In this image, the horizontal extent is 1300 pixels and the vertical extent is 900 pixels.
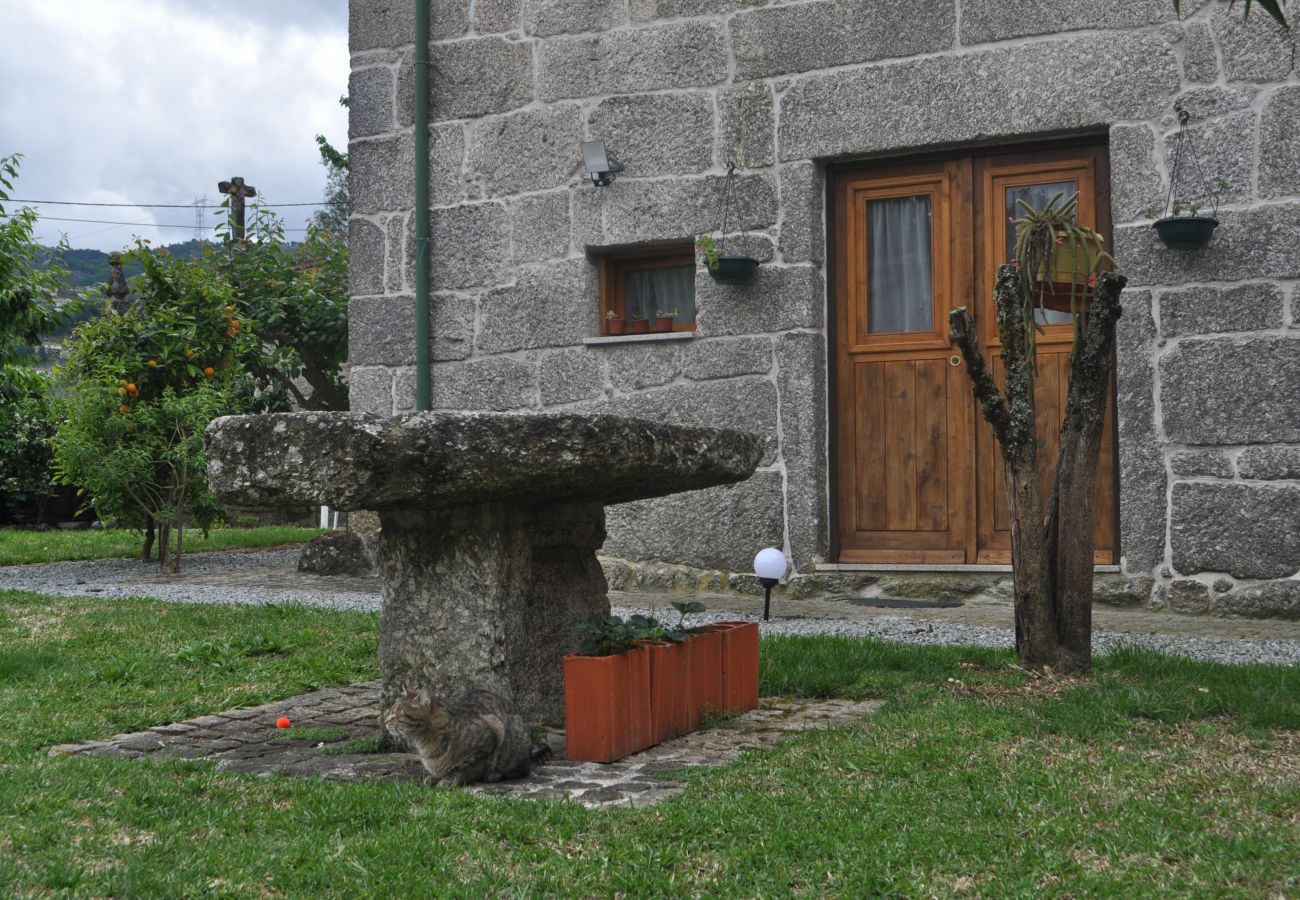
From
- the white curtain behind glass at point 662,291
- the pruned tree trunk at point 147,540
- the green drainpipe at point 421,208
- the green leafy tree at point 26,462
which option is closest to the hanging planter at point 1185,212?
the white curtain behind glass at point 662,291

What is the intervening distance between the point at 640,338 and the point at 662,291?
490mm

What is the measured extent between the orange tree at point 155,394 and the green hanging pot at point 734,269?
12.4ft

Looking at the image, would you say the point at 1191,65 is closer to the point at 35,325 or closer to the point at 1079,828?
the point at 1079,828

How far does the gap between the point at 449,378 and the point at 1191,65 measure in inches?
180

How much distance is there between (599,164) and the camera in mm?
7801

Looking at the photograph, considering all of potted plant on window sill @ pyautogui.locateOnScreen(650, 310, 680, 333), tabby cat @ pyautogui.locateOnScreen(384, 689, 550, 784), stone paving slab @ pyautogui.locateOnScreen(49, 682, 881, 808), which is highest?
potted plant on window sill @ pyautogui.locateOnScreen(650, 310, 680, 333)

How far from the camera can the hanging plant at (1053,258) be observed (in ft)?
16.5

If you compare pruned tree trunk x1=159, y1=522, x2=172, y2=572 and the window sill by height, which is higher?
the window sill

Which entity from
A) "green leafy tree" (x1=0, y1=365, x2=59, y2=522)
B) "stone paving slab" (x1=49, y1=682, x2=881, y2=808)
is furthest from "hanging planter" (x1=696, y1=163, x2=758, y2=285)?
"green leafy tree" (x1=0, y1=365, x2=59, y2=522)

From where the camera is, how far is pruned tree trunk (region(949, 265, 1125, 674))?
4805mm

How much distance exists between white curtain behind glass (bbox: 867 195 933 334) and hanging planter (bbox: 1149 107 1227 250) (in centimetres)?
128

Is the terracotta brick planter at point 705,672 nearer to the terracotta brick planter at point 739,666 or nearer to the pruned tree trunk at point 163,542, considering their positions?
the terracotta brick planter at point 739,666

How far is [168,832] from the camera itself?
9.91ft

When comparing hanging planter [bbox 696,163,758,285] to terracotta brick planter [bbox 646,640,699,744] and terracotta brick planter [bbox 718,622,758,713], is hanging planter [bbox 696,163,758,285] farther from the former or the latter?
terracotta brick planter [bbox 646,640,699,744]
